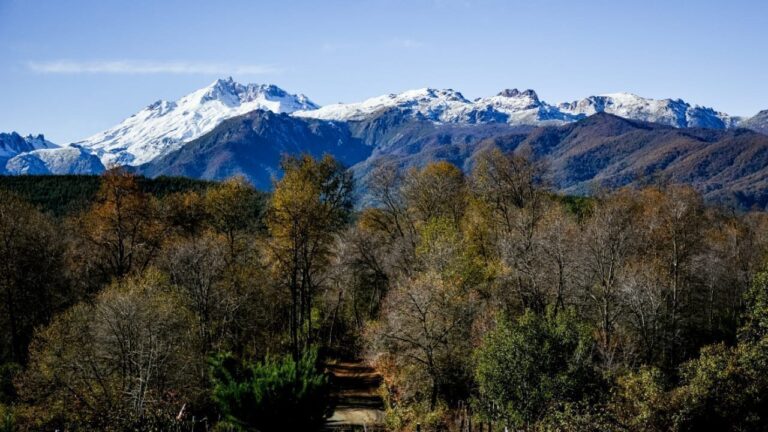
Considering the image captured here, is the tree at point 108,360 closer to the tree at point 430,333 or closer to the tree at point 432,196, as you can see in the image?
the tree at point 430,333

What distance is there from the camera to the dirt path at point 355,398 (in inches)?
1460

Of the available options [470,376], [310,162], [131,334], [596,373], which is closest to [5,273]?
[131,334]

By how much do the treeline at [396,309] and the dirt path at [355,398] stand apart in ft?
4.86

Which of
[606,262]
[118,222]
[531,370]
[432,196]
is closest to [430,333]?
[531,370]

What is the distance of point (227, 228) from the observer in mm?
55750

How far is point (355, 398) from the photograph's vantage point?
43750mm

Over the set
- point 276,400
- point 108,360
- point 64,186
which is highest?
point 64,186

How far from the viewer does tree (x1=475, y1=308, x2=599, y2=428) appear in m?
25.4

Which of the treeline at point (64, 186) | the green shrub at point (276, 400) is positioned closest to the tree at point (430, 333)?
the green shrub at point (276, 400)

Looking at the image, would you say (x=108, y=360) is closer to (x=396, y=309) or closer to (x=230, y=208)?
(x=396, y=309)

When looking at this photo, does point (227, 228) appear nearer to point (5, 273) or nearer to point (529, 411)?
point (5, 273)

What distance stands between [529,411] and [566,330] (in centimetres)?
421

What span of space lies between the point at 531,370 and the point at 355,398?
69.9ft

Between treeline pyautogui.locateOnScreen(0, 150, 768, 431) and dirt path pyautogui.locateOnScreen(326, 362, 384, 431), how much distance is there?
1482mm
